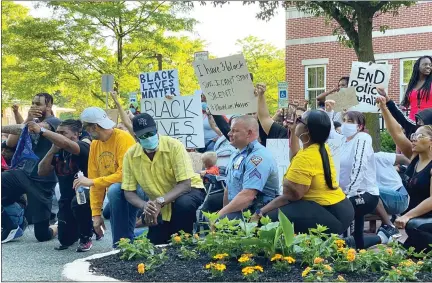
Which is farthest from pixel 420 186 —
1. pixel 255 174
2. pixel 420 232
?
pixel 255 174

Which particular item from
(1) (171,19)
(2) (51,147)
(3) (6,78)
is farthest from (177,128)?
(3) (6,78)

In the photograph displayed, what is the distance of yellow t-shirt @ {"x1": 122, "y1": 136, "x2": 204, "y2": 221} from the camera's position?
22.0 feet

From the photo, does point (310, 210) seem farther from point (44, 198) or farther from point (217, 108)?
point (44, 198)

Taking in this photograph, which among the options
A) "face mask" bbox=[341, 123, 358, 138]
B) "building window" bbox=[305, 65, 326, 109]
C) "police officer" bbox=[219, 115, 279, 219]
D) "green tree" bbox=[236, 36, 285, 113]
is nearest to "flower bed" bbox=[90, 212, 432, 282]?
"police officer" bbox=[219, 115, 279, 219]

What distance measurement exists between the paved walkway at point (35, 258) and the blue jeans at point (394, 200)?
3204mm

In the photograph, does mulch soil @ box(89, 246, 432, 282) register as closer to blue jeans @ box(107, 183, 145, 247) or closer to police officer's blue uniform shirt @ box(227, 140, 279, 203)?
police officer's blue uniform shirt @ box(227, 140, 279, 203)

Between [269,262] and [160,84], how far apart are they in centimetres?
540

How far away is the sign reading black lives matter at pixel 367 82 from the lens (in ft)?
27.4

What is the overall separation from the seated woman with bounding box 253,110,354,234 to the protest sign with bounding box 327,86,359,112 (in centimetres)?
257

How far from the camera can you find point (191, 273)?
441cm

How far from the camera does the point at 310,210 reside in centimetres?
537

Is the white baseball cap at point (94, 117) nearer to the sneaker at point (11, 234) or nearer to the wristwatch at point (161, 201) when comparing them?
the wristwatch at point (161, 201)

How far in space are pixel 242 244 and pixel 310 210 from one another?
1.07 meters

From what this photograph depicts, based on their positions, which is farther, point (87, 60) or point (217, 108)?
point (87, 60)
